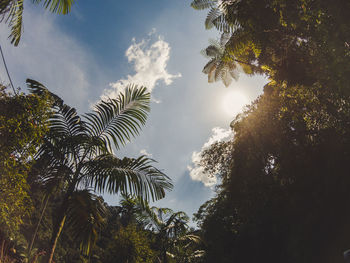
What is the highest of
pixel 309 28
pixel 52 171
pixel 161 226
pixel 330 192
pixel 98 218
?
pixel 309 28

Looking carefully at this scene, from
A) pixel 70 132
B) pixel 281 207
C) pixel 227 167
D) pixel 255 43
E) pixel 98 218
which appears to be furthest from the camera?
pixel 227 167

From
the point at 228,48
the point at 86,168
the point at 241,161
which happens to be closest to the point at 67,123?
the point at 86,168

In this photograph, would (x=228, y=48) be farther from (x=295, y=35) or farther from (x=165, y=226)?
(x=165, y=226)

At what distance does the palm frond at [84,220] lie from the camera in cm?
332

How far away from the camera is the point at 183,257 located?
1299 cm

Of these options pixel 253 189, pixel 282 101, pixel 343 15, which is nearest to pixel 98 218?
pixel 343 15

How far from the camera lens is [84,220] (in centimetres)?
331

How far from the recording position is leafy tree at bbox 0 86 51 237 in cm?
→ 318

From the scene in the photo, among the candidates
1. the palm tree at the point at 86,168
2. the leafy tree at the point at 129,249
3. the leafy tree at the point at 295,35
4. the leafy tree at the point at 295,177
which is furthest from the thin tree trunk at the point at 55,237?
the leafy tree at the point at 295,177

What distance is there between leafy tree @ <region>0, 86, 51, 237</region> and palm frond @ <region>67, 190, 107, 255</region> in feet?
2.44

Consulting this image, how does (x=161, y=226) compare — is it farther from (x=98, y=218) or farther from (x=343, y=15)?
(x=343, y=15)

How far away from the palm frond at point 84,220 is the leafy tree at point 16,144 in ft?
2.44

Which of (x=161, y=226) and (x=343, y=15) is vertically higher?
(x=343, y=15)

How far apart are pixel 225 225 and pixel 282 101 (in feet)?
39.5
